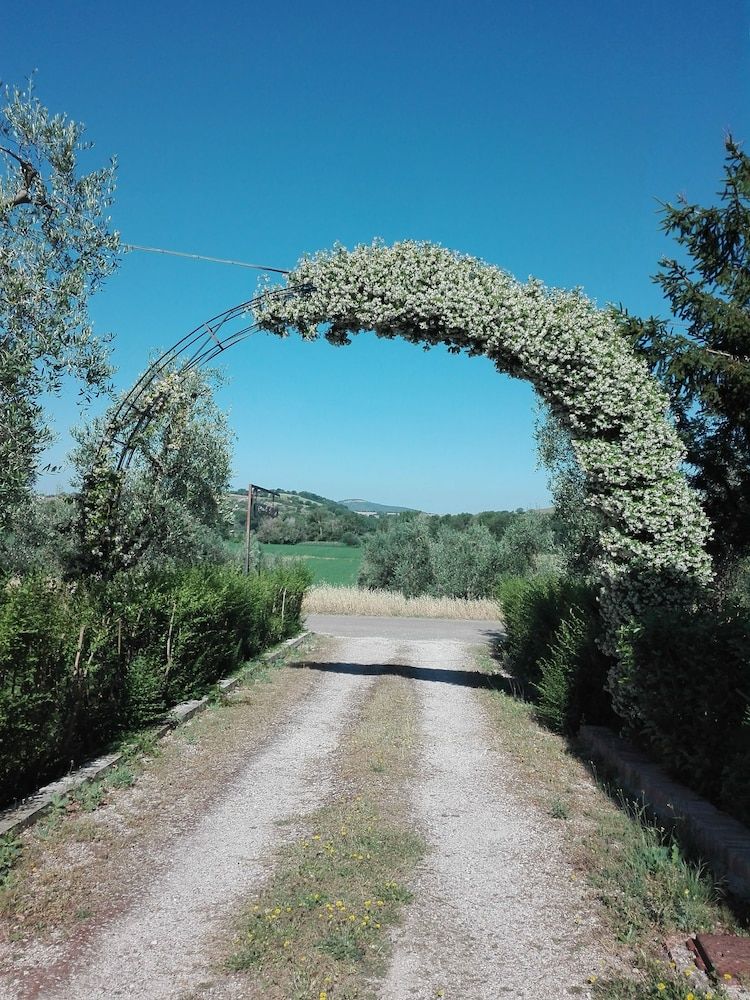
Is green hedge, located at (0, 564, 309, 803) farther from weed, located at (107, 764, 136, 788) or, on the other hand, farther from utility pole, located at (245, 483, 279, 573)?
utility pole, located at (245, 483, 279, 573)

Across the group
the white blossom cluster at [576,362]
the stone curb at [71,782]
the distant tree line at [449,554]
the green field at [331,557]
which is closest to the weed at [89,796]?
the stone curb at [71,782]

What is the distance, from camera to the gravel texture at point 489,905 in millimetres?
3055

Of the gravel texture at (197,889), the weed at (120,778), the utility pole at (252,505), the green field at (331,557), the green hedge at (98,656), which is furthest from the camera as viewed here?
the green field at (331,557)

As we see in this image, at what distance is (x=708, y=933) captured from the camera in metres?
3.36

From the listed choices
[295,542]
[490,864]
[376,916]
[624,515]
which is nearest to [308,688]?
[624,515]

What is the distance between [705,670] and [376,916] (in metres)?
2.93

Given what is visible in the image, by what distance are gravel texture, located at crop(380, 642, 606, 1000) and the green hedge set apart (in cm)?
277

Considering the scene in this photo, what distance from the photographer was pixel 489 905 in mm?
3752

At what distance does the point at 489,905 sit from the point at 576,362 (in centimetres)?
509

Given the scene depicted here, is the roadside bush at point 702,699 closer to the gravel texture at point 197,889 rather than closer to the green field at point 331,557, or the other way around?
the gravel texture at point 197,889

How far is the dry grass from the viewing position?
936 inches

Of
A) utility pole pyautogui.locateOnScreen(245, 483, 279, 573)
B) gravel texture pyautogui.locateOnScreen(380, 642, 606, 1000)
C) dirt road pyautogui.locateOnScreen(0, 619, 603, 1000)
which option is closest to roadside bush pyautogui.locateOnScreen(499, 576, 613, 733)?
dirt road pyautogui.locateOnScreen(0, 619, 603, 1000)

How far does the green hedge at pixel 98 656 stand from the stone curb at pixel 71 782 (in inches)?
5.4

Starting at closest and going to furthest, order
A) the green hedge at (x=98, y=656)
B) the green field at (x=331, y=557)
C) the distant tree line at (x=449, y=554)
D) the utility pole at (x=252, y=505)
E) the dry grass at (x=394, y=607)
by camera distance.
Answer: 1. the green hedge at (x=98, y=656)
2. the utility pole at (x=252, y=505)
3. the dry grass at (x=394, y=607)
4. the distant tree line at (x=449, y=554)
5. the green field at (x=331, y=557)
